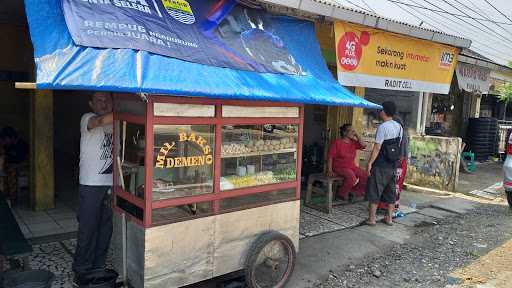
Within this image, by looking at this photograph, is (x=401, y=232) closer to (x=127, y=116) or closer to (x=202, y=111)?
(x=202, y=111)

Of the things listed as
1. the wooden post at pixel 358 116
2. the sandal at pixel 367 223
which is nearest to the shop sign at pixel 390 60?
the wooden post at pixel 358 116

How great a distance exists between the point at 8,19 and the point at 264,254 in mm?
4895

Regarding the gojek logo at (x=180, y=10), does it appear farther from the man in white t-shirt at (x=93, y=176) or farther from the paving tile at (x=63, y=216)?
the paving tile at (x=63, y=216)

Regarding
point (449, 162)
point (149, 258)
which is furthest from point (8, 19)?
point (449, 162)

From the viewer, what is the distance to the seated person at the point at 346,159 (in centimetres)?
652

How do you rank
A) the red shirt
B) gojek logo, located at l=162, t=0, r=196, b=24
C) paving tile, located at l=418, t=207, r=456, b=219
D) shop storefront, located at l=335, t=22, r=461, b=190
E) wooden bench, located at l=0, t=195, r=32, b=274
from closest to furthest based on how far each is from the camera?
1. wooden bench, located at l=0, t=195, r=32, b=274
2. gojek logo, located at l=162, t=0, r=196, b=24
3. shop storefront, located at l=335, t=22, r=461, b=190
4. the red shirt
5. paving tile, located at l=418, t=207, r=456, b=219

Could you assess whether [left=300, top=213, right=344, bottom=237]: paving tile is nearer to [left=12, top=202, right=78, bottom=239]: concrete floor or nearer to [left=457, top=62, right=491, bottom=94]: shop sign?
[left=12, top=202, right=78, bottom=239]: concrete floor

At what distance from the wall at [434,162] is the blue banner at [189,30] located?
199 inches

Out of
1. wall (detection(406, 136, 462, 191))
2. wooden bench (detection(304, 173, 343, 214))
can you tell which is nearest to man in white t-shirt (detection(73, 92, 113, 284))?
wooden bench (detection(304, 173, 343, 214))

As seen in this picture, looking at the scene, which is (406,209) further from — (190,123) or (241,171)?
(190,123)

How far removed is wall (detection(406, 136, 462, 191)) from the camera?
320 inches

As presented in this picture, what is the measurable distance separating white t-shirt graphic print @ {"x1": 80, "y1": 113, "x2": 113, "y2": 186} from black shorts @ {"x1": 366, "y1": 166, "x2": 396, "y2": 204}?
12.2 feet

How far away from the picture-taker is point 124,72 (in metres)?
2.81

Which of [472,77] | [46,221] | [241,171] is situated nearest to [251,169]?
[241,171]
